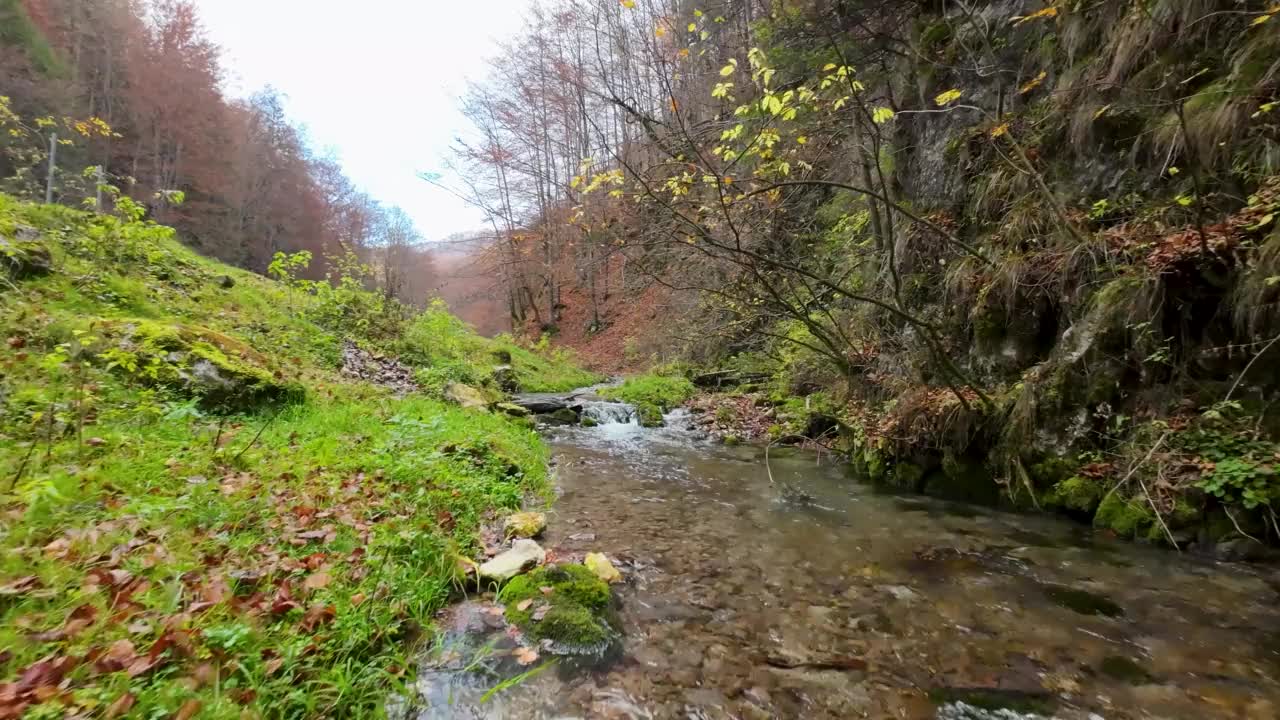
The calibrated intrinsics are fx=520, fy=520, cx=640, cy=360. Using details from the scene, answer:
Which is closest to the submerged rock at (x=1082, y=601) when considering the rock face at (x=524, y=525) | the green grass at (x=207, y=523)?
the rock face at (x=524, y=525)

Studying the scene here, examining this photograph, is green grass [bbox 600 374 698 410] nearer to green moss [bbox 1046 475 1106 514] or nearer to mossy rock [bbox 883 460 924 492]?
mossy rock [bbox 883 460 924 492]

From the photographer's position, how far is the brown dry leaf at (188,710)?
1797 mm

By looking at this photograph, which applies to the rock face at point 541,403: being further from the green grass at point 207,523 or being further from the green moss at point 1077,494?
the green moss at point 1077,494

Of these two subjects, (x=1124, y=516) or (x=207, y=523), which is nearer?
(x=207, y=523)

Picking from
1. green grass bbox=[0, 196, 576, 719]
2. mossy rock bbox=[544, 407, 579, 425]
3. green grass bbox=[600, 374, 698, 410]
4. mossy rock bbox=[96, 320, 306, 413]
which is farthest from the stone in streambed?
green grass bbox=[600, 374, 698, 410]

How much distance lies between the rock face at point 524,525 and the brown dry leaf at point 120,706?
2.64m

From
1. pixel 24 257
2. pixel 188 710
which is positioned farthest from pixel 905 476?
pixel 24 257

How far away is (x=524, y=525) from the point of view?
446 centimetres

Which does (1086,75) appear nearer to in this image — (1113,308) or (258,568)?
(1113,308)

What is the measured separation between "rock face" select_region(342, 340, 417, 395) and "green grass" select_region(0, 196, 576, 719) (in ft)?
6.46

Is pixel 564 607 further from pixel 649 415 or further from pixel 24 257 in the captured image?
pixel 24 257

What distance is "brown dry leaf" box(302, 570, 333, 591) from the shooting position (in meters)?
2.69

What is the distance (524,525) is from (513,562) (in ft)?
2.58

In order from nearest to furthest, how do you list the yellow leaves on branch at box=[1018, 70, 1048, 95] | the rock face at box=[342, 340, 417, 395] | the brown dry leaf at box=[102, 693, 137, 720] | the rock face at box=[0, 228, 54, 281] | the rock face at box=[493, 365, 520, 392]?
the brown dry leaf at box=[102, 693, 137, 720] → the yellow leaves on branch at box=[1018, 70, 1048, 95] → the rock face at box=[0, 228, 54, 281] → the rock face at box=[342, 340, 417, 395] → the rock face at box=[493, 365, 520, 392]
